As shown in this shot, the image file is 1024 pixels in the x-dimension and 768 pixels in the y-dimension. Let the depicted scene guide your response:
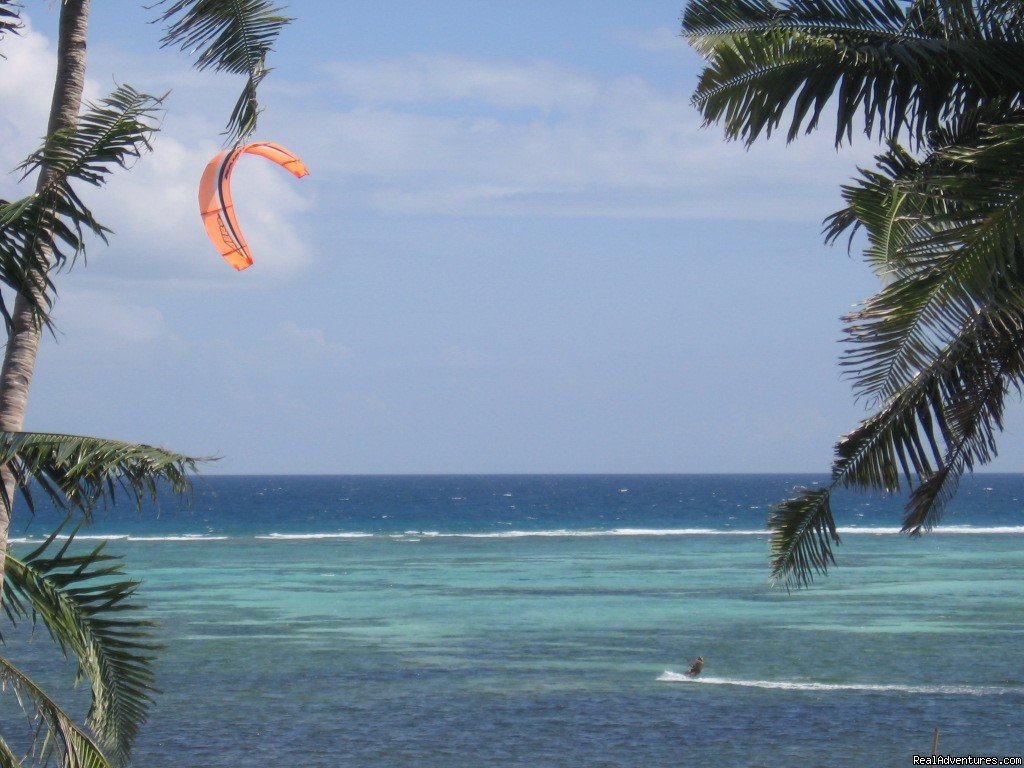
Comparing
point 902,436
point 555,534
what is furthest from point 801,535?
point 555,534

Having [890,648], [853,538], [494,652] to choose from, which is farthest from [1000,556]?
[494,652]

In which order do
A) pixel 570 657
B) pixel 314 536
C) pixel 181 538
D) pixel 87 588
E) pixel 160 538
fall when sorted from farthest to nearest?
pixel 314 536 → pixel 160 538 → pixel 181 538 → pixel 570 657 → pixel 87 588

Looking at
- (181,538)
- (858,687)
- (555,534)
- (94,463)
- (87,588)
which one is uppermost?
(94,463)

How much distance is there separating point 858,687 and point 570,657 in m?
5.95

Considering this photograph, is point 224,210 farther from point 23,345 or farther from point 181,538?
point 181,538

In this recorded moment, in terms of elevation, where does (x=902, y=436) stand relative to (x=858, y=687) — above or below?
above

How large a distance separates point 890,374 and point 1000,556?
49.4 meters

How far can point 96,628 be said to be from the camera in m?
6.00

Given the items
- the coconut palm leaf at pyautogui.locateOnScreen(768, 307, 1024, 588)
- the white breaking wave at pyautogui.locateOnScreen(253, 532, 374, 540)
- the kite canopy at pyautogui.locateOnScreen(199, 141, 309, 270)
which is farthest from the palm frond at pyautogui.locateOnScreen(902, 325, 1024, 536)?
the white breaking wave at pyautogui.locateOnScreen(253, 532, 374, 540)

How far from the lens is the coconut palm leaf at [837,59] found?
20.9 ft

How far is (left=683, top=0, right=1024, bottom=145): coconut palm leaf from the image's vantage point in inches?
250

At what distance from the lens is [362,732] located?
18438 mm

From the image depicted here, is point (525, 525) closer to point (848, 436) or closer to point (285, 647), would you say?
point (285, 647)

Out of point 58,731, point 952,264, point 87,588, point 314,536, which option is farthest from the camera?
point 314,536
